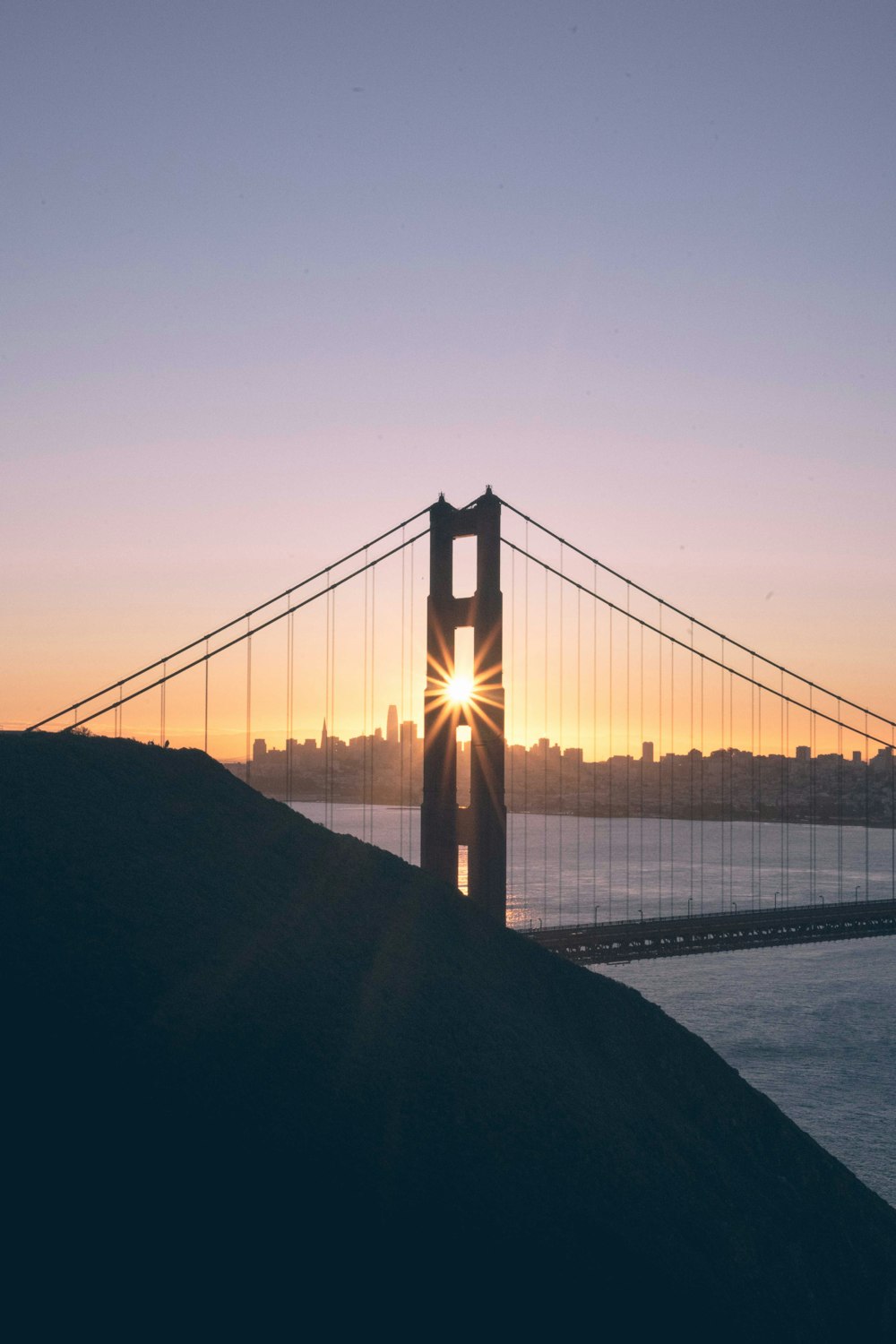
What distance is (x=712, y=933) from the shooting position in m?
52.1

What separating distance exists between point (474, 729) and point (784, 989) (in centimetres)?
4860

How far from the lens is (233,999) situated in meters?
12.4

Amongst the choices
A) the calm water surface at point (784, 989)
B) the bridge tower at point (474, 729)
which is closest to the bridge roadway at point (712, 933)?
the calm water surface at point (784, 989)

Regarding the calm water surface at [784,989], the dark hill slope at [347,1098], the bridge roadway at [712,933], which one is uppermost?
the dark hill slope at [347,1098]

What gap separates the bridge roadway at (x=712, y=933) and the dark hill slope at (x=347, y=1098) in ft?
91.0

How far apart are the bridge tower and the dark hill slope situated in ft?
36.7

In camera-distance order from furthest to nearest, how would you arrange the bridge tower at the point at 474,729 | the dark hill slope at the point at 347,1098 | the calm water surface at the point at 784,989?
the calm water surface at the point at 784,989, the bridge tower at the point at 474,729, the dark hill slope at the point at 347,1098

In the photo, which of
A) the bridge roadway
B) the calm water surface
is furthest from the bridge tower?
the calm water surface

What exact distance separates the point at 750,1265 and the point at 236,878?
Answer: 9156 mm

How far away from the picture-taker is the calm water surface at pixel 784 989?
41.8 metres

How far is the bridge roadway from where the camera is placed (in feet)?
155

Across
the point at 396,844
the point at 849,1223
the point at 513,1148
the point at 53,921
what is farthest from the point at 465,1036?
the point at 396,844

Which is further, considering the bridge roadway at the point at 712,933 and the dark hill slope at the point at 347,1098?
the bridge roadway at the point at 712,933

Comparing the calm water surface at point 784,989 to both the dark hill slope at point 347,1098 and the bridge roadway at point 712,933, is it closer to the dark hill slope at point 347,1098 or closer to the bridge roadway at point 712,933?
the bridge roadway at point 712,933
